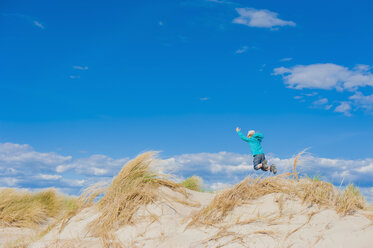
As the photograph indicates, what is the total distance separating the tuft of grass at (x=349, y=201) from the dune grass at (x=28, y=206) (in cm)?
650

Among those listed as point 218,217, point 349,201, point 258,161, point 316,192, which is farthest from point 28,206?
point 349,201

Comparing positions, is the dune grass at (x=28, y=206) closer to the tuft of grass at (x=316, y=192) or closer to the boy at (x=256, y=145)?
the boy at (x=256, y=145)

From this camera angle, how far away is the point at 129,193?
6656mm

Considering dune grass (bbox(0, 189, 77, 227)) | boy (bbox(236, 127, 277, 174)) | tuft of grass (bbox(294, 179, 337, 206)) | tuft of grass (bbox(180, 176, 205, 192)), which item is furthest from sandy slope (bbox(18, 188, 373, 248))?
tuft of grass (bbox(180, 176, 205, 192))

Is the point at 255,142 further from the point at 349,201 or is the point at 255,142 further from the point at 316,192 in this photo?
the point at 349,201

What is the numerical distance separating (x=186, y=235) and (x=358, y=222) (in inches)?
98.5

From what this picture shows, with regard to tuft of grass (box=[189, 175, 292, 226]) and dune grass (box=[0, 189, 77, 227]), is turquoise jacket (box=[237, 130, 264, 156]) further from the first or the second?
dune grass (box=[0, 189, 77, 227])

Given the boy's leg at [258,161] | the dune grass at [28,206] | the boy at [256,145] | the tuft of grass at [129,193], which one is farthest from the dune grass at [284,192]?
the dune grass at [28,206]

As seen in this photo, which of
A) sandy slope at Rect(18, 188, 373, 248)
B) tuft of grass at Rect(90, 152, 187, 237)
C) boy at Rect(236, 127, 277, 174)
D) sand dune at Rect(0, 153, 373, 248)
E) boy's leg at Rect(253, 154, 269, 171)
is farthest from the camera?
boy at Rect(236, 127, 277, 174)

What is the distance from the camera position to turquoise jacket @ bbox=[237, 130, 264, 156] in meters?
9.98

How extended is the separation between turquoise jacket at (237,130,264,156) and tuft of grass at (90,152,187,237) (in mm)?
3275

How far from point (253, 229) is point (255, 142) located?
5267 mm

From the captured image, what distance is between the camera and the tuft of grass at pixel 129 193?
248 inches

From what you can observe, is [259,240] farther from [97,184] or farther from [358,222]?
[97,184]
